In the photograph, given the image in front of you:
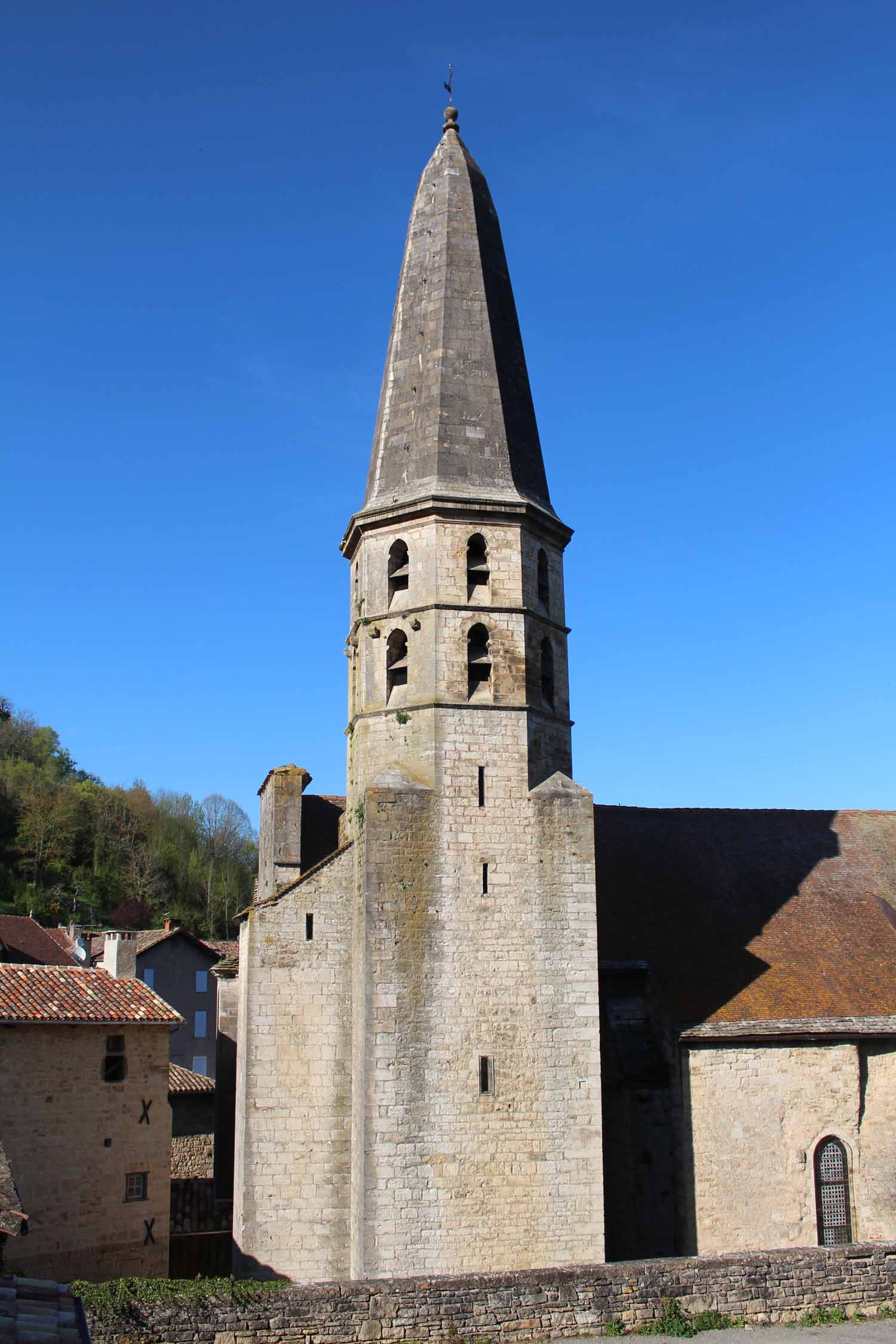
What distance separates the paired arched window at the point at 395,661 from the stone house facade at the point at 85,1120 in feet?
25.5

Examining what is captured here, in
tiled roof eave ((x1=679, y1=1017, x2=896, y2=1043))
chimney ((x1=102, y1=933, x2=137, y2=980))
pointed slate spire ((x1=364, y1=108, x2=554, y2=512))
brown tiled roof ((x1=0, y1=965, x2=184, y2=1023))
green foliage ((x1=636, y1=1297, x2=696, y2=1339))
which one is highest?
pointed slate spire ((x1=364, y1=108, x2=554, y2=512))

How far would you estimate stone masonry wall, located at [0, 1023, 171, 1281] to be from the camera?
18.1 metres

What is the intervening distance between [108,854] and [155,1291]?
56.8 m

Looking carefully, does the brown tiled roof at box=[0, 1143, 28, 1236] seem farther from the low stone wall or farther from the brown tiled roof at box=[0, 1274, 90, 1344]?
the brown tiled roof at box=[0, 1274, 90, 1344]

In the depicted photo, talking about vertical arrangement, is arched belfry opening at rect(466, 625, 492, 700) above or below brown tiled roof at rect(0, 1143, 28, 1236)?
above

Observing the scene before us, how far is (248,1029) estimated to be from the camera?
16.7 metres

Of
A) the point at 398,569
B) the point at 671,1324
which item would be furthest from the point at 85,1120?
the point at 398,569

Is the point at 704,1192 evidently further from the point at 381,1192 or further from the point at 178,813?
the point at 178,813

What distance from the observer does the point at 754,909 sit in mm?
21031

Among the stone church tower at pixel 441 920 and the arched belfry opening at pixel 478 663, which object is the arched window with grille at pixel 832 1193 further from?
the arched belfry opening at pixel 478 663

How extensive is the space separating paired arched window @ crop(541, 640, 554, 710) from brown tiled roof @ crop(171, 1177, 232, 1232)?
10.7 meters

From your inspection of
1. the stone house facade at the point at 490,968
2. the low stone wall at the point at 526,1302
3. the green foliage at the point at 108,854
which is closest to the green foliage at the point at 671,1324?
the low stone wall at the point at 526,1302

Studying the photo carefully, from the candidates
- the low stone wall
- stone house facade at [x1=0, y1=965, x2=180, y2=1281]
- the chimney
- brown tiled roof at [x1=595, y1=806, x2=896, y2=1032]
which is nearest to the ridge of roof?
stone house facade at [x1=0, y1=965, x2=180, y2=1281]

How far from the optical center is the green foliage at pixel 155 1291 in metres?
12.6
